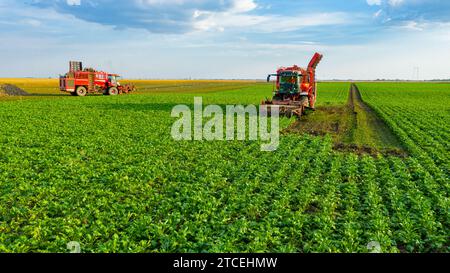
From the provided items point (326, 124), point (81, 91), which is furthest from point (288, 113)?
point (81, 91)

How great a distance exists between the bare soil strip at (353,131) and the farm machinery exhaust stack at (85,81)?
1172 inches

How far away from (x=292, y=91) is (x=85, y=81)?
30.4 metres

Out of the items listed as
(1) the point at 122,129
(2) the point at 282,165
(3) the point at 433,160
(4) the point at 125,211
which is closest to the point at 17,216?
(4) the point at 125,211

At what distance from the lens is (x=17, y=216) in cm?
869

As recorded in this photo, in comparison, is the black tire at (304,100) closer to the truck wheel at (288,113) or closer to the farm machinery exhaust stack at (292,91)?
the farm machinery exhaust stack at (292,91)

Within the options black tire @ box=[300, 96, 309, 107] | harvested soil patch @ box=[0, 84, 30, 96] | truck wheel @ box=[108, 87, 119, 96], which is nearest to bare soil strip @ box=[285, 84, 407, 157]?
black tire @ box=[300, 96, 309, 107]

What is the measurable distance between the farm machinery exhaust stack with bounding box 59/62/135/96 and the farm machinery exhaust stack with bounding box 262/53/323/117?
28465 millimetres

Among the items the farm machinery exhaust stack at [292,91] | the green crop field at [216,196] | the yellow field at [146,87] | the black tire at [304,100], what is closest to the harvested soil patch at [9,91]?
the yellow field at [146,87]

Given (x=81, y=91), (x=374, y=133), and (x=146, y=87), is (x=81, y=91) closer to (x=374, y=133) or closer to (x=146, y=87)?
(x=374, y=133)

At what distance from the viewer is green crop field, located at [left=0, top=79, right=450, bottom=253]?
25.1 feet

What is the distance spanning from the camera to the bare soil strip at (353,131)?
693 inches
